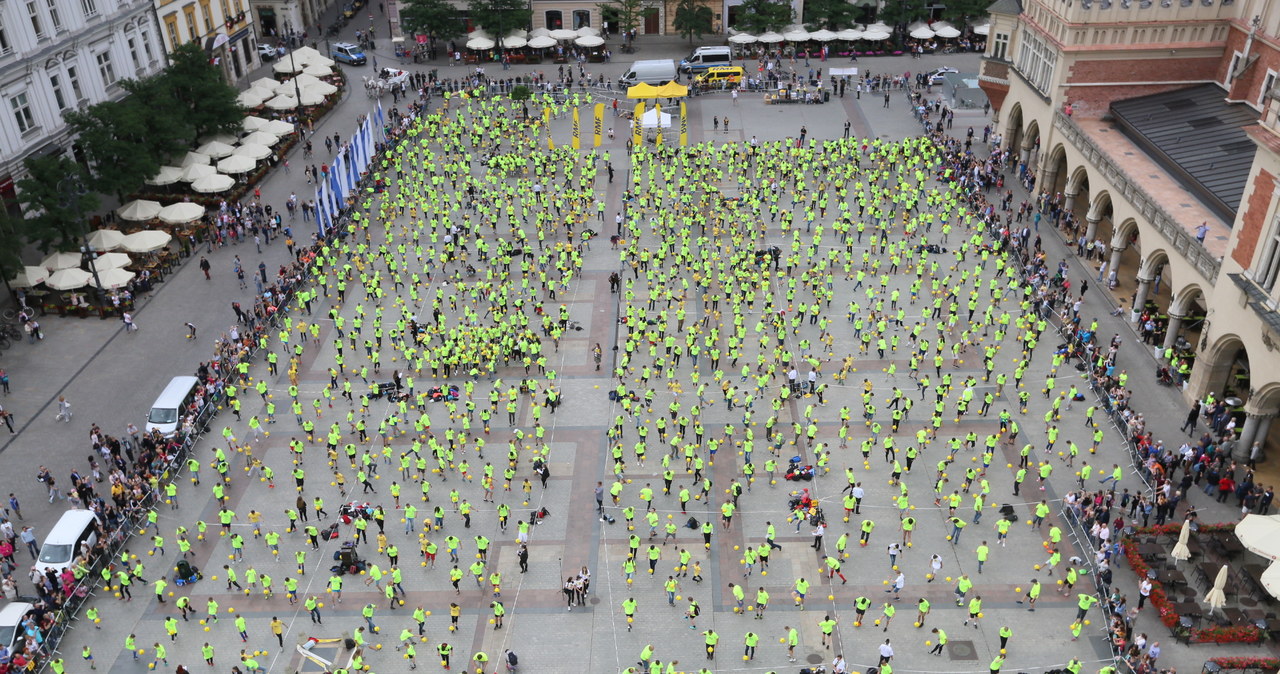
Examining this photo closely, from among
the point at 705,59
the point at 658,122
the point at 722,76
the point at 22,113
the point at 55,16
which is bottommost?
the point at 722,76

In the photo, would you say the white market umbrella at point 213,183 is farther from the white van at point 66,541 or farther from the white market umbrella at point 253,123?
the white van at point 66,541

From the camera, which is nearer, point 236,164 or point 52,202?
point 52,202

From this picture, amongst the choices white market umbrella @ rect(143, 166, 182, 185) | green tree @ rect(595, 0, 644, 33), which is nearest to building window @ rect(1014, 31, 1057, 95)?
green tree @ rect(595, 0, 644, 33)

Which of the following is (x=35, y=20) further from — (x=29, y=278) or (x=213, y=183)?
(x=29, y=278)

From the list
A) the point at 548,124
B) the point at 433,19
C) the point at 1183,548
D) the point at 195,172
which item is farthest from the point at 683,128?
the point at 1183,548

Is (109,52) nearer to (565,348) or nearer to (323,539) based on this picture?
(565,348)

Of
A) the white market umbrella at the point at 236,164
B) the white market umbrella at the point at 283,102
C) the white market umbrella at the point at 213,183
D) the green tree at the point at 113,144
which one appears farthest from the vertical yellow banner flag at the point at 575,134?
the green tree at the point at 113,144

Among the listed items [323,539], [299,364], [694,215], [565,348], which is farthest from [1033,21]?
[323,539]
